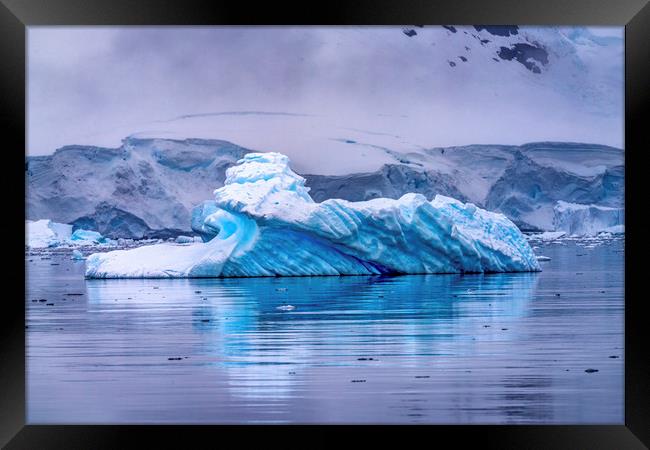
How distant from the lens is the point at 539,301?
10.7 m

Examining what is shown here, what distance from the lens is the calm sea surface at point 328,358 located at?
14.0ft

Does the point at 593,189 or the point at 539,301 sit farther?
the point at 593,189

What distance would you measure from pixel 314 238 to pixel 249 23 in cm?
1167

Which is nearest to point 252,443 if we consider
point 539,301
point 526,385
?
point 526,385

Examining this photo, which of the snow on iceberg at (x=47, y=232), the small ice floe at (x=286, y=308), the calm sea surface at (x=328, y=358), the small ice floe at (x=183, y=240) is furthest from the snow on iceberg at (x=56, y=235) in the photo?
the small ice floe at (x=286, y=308)

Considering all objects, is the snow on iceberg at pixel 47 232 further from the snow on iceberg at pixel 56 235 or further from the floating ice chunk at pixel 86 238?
the floating ice chunk at pixel 86 238

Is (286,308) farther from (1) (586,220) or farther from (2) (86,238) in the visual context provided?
(1) (586,220)

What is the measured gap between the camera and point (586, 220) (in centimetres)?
3784

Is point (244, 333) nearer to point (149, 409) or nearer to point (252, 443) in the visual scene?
point (149, 409)

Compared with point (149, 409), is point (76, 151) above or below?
above

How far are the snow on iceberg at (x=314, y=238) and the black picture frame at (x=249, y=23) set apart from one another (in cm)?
1075

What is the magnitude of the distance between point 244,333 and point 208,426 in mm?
3699

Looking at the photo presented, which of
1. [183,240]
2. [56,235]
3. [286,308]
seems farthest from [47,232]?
[286,308]

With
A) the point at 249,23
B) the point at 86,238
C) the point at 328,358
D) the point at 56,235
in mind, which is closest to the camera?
the point at 249,23
